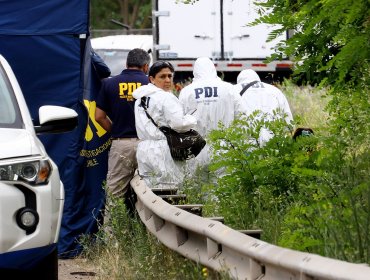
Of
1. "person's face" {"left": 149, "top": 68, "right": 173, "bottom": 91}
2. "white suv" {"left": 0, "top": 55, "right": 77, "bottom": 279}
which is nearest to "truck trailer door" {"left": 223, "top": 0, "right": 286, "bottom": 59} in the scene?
"person's face" {"left": 149, "top": 68, "right": 173, "bottom": 91}

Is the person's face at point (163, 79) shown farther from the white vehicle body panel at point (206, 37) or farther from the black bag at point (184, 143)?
the white vehicle body panel at point (206, 37)

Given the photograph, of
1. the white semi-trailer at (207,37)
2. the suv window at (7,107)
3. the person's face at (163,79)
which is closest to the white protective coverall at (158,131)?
the person's face at (163,79)

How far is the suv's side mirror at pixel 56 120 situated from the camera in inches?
331

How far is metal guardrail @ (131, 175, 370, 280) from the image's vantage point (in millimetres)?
5273

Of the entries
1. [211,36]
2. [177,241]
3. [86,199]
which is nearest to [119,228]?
[86,199]

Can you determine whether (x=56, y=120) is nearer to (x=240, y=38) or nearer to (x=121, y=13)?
(x=240, y=38)

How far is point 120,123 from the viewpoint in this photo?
469 inches

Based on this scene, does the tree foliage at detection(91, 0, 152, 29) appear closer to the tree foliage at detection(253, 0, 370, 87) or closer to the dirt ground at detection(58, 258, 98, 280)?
the dirt ground at detection(58, 258, 98, 280)

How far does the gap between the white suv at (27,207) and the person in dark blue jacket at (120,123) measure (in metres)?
3.60

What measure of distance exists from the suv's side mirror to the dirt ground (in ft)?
6.17

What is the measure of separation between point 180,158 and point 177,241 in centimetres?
284

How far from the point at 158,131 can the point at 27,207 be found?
3320 mm

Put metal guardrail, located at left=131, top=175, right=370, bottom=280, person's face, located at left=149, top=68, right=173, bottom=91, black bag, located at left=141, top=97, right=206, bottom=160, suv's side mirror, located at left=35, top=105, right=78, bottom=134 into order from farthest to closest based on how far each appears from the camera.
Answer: person's face, located at left=149, top=68, right=173, bottom=91 → black bag, located at left=141, top=97, right=206, bottom=160 → suv's side mirror, located at left=35, top=105, right=78, bottom=134 → metal guardrail, located at left=131, top=175, right=370, bottom=280

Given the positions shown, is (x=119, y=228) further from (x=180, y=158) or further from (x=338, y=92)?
(x=338, y=92)
